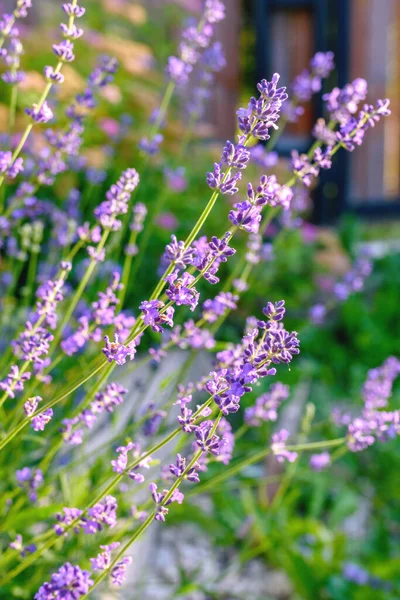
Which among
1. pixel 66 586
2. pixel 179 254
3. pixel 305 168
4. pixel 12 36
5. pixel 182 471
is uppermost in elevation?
pixel 12 36

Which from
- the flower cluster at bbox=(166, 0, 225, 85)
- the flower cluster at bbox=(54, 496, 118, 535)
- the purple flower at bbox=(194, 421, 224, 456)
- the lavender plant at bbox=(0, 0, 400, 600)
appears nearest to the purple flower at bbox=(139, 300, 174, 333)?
the lavender plant at bbox=(0, 0, 400, 600)

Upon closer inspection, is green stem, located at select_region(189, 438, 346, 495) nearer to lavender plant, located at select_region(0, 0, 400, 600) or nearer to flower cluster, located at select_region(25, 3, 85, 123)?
lavender plant, located at select_region(0, 0, 400, 600)

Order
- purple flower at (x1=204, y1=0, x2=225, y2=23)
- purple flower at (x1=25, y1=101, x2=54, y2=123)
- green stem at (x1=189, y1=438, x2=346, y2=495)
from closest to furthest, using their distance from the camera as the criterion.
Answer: purple flower at (x1=25, y1=101, x2=54, y2=123)
green stem at (x1=189, y1=438, x2=346, y2=495)
purple flower at (x1=204, y1=0, x2=225, y2=23)

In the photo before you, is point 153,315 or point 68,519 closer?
point 153,315

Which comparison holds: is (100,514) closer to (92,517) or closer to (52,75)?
(92,517)

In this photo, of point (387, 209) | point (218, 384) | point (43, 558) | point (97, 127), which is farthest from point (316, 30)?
point (218, 384)

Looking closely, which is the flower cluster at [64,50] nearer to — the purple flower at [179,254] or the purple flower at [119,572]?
the purple flower at [179,254]

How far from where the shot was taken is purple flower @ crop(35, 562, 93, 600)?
73 cm

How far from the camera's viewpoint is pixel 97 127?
3779 millimetres

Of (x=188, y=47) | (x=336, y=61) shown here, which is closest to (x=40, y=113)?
(x=188, y=47)

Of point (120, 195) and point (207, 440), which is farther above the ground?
point (120, 195)

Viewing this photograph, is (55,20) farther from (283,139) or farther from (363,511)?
(363,511)

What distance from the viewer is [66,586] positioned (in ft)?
2.46

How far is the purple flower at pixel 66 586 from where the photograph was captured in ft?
2.39
